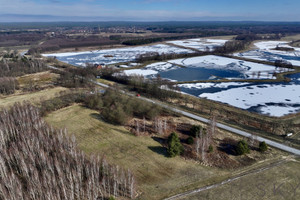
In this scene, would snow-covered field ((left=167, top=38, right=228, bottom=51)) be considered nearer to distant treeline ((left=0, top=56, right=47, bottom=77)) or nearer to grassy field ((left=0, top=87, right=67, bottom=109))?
distant treeline ((left=0, top=56, right=47, bottom=77))

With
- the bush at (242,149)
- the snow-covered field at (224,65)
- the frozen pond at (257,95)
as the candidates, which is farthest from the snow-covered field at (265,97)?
Answer: the bush at (242,149)

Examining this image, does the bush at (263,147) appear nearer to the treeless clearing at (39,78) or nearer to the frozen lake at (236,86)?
the frozen lake at (236,86)

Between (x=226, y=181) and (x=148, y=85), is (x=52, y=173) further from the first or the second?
(x=148, y=85)

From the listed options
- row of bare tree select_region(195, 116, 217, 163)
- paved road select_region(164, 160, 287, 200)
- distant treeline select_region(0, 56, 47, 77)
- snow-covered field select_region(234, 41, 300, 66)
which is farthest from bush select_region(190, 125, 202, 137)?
snow-covered field select_region(234, 41, 300, 66)

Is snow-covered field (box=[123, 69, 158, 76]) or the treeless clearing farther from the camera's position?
snow-covered field (box=[123, 69, 158, 76])

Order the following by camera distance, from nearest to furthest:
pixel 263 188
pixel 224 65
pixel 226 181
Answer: pixel 263 188 < pixel 226 181 < pixel 224 65

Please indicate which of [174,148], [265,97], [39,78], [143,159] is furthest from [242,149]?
[39,78]
